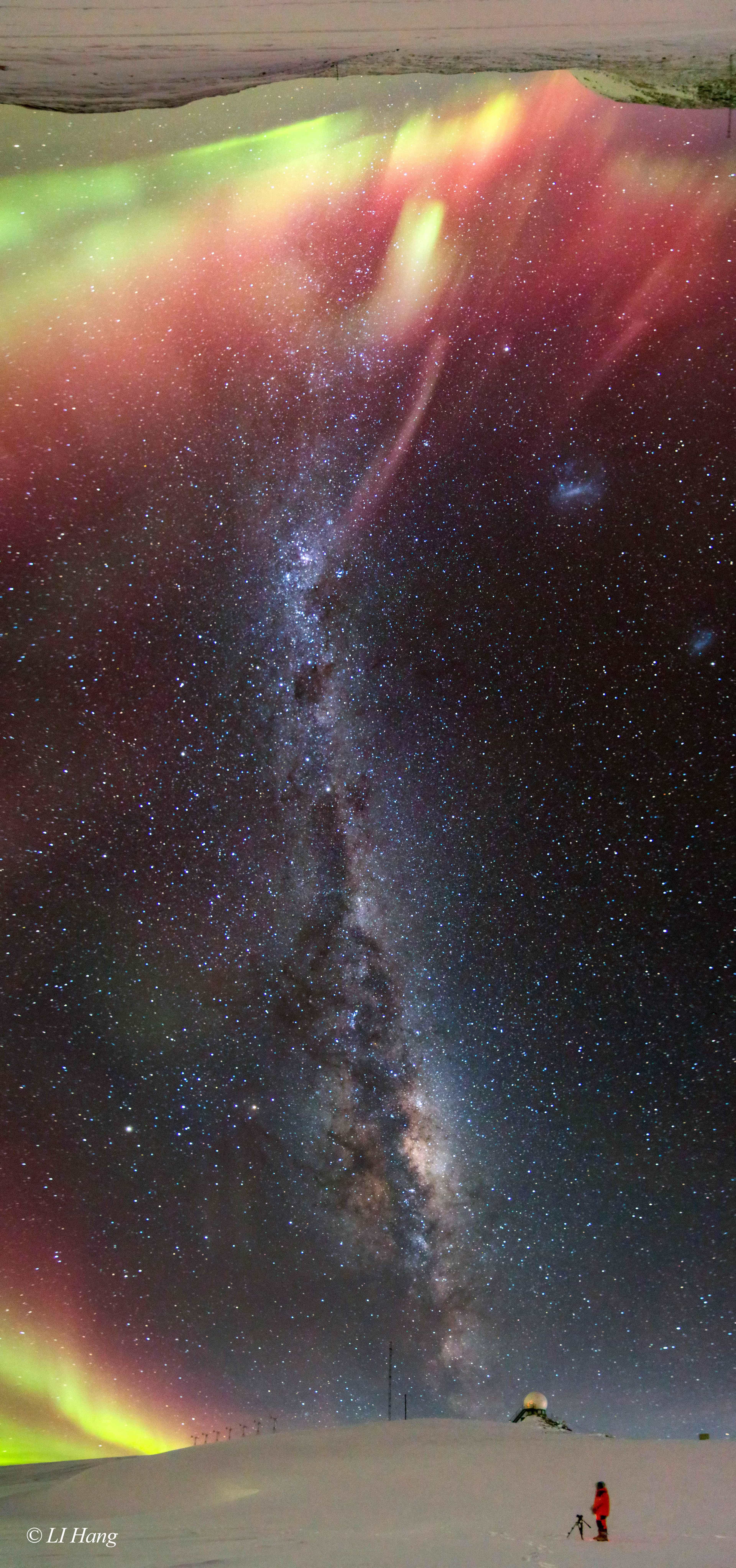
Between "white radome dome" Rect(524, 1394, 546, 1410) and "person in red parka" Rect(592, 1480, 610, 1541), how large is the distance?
21.7 metres

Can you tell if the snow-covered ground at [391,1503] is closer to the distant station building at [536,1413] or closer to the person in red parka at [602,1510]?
the person in red parka at [602,1510]

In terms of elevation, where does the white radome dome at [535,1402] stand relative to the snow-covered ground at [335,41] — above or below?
below

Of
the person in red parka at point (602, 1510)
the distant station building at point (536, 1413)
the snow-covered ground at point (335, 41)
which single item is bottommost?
the distant station building at point (536, 1413)

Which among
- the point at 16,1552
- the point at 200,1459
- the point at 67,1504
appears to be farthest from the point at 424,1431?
the point at 16,1552

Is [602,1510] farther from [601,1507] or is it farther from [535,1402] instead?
[535,1402]

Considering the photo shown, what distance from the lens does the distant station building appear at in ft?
88.4

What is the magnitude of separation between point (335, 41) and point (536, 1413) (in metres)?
30.8

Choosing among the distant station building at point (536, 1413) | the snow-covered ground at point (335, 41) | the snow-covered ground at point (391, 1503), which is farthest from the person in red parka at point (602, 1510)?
the distant station building at point (536, 1413)

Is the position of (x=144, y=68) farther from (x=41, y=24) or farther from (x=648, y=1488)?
(x=648, y=1488)

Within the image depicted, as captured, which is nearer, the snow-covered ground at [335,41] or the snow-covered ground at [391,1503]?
the snow-covered ground at [335,41]

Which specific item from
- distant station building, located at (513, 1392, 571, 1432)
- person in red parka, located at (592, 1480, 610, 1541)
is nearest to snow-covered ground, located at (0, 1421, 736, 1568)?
person in red parka, located at (592, 1480, 610, 1541)

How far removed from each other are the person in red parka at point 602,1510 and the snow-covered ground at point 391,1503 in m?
0.12

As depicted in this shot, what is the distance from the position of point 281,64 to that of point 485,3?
804 mm

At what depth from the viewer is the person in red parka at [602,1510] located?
8.26 metres
